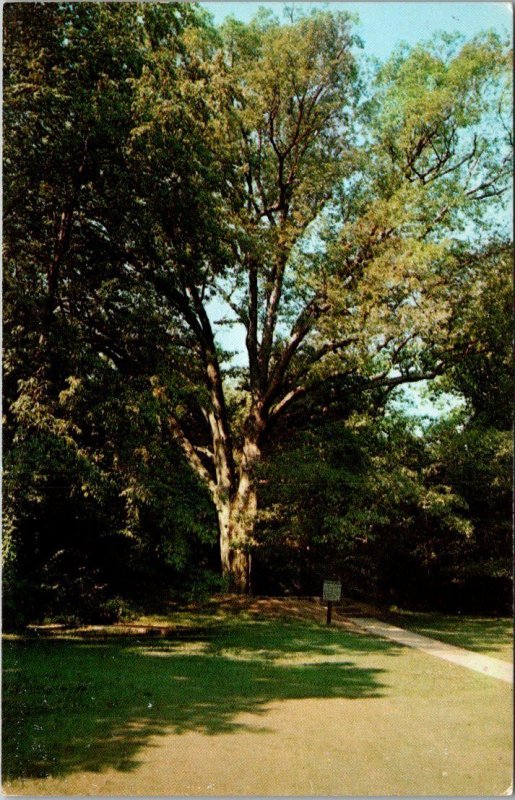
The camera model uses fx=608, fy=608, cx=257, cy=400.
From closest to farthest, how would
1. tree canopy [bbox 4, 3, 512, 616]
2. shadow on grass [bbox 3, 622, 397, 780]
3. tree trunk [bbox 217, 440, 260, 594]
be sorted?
shadow on grass [bbox 3, 622, 397, 780] < tree canopy [bbox 4, 3, 512, 616] < tree trunk [bbox 217, 440, 260, 594]

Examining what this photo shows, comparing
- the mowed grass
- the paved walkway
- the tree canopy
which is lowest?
the mowed grass

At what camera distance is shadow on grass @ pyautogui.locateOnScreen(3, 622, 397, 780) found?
10.9 feet

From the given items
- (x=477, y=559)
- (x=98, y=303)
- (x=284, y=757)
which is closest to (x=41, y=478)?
(x=98, y=303)

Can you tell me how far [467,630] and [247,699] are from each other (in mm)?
1612

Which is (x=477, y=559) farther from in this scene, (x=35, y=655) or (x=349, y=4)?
(x=349, y=4)

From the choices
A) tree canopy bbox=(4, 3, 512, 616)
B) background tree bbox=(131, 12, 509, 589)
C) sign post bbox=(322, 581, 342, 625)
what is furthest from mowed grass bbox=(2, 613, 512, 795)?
background tree bbox=(131, 12, 509, 589)

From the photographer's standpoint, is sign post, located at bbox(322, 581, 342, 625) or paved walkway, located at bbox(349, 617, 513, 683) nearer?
paved walkway, located at bbox(349, 617, 513, 683)

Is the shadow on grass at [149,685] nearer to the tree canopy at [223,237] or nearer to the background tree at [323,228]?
the tree canopy at [223,237]

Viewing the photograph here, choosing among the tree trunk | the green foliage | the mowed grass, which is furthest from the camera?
the tree trunk

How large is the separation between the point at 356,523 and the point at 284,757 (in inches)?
73.5

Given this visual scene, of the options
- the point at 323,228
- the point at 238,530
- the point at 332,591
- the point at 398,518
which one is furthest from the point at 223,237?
the point at 332,591

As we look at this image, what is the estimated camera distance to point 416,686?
379 centimetres

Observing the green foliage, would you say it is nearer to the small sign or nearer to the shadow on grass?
the small sign

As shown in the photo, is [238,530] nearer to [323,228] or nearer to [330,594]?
[330,594]
